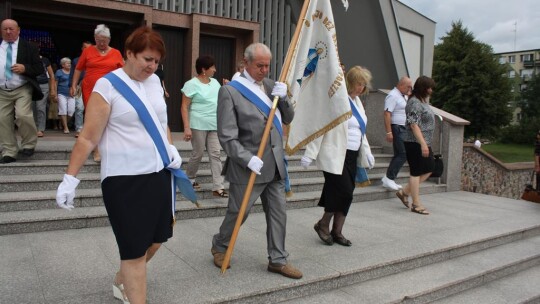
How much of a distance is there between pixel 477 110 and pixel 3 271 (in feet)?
119

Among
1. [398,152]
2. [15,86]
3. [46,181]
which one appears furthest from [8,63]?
[398,152]

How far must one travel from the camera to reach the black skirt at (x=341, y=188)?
4672mm

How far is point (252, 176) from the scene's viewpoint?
3670 millimetres

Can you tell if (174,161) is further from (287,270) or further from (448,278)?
(448,278)

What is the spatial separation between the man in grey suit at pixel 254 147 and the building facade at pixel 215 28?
20.8 ft

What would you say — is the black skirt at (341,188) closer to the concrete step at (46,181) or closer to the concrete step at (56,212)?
the concrete step at (56,212)

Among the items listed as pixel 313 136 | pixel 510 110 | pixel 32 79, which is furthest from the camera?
pixel 510 110

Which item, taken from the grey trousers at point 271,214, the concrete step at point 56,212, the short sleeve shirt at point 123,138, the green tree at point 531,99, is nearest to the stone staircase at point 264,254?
the concrete step at point 56,212

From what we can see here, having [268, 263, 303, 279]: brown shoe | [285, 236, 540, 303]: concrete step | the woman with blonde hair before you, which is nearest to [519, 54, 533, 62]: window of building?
[285, 236, 540, 303]: concrete step

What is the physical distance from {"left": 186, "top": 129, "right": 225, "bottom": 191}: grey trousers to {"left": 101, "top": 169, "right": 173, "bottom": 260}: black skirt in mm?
3287

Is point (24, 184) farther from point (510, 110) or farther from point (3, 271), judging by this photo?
point (510, 110)

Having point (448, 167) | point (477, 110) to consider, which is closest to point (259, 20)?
point (448, 167)

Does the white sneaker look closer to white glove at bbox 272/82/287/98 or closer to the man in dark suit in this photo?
white glove at bbox 272/82/287/98

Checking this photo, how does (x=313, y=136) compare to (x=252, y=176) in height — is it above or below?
above
